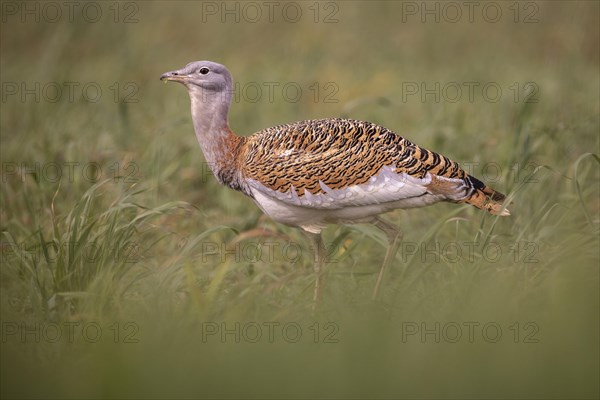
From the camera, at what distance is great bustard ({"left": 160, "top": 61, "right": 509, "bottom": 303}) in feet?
15.9

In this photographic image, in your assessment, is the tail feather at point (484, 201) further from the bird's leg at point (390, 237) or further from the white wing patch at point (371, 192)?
the bird's leg at point (390, 237)

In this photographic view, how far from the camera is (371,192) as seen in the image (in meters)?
4.85

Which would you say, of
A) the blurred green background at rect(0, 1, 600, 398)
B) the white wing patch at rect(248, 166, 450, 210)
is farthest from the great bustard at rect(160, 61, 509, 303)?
the blurred green background at rect(0, 1, 600, 398)

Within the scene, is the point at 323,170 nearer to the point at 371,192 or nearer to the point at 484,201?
the point at 371,192

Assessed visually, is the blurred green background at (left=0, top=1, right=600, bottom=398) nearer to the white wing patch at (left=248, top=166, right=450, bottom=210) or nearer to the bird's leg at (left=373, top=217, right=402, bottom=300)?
the bird's leg at (left=373, top=217, right=402, bottom=300)

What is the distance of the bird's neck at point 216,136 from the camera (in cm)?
513

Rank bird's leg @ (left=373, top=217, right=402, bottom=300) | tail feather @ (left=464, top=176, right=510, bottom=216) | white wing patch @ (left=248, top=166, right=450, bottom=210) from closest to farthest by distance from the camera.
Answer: white wing patch @ (left=248, top=166, right=450, bottom=210) < tail feather @ (left=464, top=176, right=510, bottom=216) < bird's leg @ (left=373, top=217, right=402, bottom=300)

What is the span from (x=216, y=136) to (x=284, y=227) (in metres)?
1.20

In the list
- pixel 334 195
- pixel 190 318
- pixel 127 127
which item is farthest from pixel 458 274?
pixel 127 127

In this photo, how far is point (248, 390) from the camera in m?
3.07

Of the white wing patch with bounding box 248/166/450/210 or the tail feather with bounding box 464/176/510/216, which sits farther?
the tail feather with bounding box 464/176/510/216

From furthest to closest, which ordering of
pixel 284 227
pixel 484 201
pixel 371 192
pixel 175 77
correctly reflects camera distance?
1. pixel 284 227
2. pixel 175 77
3. pixel 484 201
4. pixel 371 192

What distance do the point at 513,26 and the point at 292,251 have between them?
6.40 meters

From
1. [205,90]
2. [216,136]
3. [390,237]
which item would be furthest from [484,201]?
[205,90]
